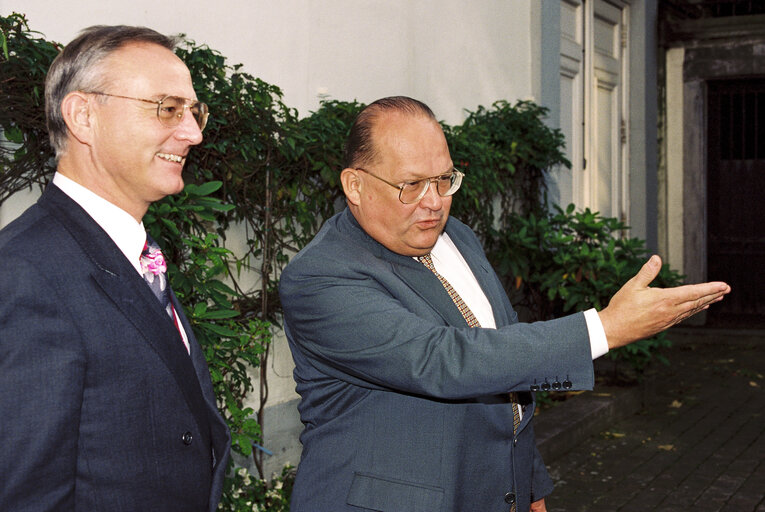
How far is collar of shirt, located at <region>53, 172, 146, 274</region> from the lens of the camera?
1.86 meters

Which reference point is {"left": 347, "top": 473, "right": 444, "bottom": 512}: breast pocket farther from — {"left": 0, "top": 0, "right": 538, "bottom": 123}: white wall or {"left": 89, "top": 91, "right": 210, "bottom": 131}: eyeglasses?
{"left": 0, "top": 0, "right": 538, "bottom": 123}: white wall

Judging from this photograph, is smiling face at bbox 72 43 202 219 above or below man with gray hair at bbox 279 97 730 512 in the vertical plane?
above

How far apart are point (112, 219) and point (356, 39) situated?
158 inches

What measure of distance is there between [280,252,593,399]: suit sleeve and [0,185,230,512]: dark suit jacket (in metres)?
0.39

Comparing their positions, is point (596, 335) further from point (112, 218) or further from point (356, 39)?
point (356, 39)

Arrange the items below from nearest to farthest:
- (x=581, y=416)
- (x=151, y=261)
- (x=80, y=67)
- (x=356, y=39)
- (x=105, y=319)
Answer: (x=105, y=319)
(x=80, y=67)
(x=151, y=261)
(x=356, y=39)
(x=581, y=416)

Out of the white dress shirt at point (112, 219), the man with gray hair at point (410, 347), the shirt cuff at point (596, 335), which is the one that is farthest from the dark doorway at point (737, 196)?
the white dress shirt at point (112, 219)

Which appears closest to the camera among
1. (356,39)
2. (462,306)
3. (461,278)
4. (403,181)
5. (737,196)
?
(403,181)

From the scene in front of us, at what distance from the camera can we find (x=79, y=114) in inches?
73.4

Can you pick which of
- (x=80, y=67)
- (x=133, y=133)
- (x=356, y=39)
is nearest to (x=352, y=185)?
(x=133, y=133)

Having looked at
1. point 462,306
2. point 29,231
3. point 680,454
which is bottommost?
point 680,454

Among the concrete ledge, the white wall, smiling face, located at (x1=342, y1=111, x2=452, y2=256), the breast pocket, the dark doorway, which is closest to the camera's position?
the breast pocket

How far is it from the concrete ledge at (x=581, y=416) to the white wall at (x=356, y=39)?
7.72ft

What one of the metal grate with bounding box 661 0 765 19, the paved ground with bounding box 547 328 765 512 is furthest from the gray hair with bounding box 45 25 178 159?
the metal grate with bounding box 661 0 765 19
